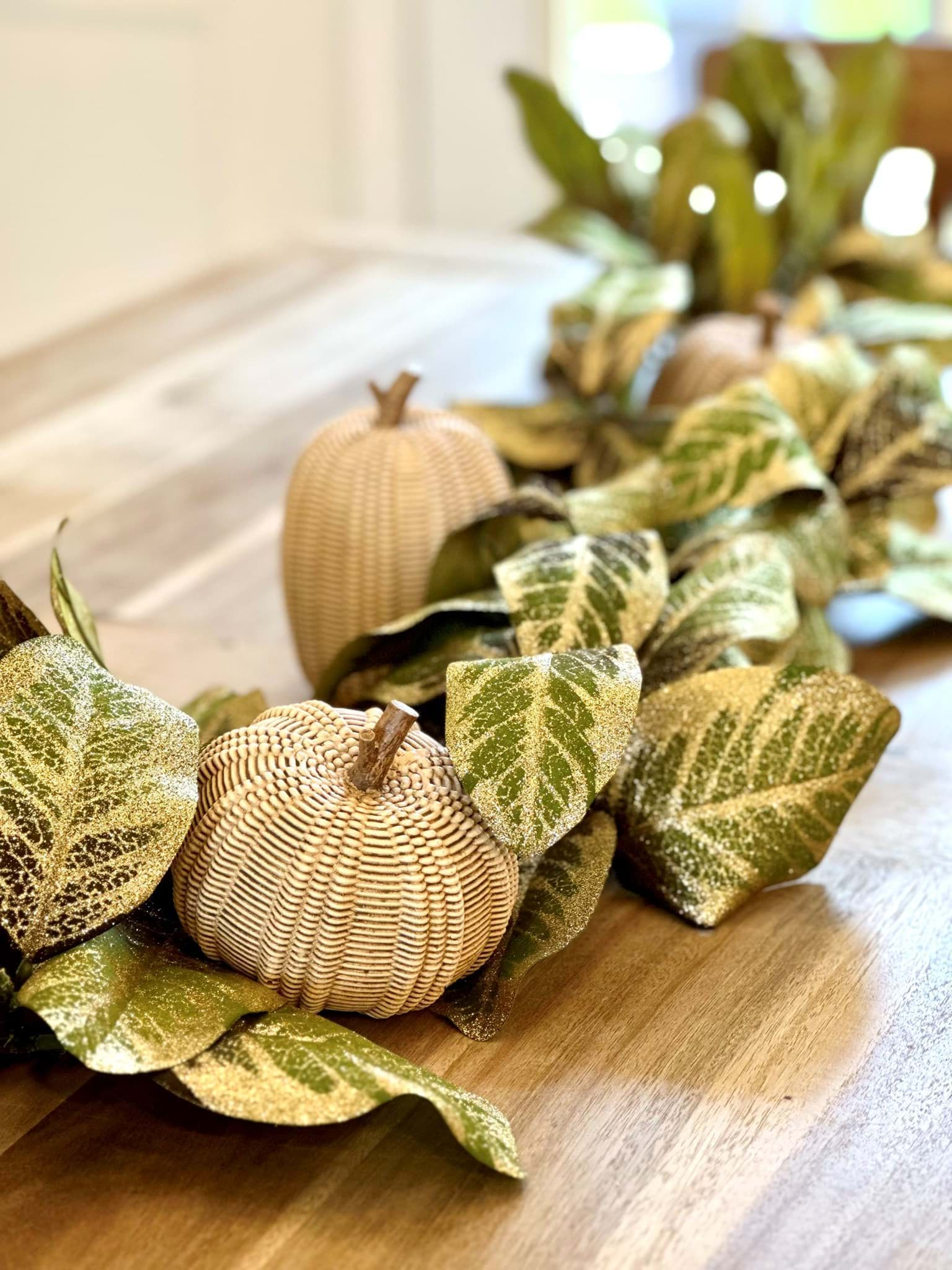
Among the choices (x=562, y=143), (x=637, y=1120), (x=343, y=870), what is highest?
(x=562, y=143)

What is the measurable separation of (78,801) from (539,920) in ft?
0.80

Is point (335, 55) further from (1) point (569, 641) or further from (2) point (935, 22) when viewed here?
(1) point (569, 641)

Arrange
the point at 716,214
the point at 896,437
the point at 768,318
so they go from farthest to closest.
Result: the point at 716,214 → the point at 768,318 → the point at 896,437

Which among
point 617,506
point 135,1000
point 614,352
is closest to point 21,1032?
point 135,1000

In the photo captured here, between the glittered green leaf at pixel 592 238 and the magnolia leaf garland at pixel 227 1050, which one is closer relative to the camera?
the magnolia leaf garland at pixel 227 1050

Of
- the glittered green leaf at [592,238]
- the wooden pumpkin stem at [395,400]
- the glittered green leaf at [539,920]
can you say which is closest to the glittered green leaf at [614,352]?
the glittered green leaf at [592,238]

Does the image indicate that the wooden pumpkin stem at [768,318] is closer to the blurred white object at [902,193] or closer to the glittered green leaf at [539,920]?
the blurred white object at [902,193]

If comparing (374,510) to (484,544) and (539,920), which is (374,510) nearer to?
(484,544)

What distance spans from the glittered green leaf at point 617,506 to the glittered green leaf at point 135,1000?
0.44 m

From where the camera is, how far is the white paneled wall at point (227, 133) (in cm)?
220

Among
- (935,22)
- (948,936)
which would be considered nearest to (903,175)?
(935,22)

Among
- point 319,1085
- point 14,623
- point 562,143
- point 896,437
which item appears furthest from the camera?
point 562,143

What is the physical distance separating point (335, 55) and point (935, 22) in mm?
1126

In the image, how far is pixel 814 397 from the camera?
1.20 meters
